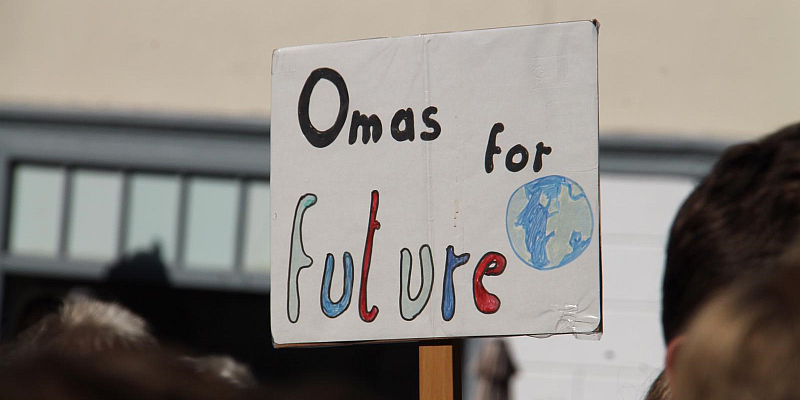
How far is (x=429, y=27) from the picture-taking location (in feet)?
9.04

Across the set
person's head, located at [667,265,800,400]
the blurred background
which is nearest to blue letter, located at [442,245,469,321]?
person's head, located at [667,265,800,400]

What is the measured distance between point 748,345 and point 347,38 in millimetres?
2357

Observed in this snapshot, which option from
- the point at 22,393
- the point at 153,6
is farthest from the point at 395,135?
the point at 153,6

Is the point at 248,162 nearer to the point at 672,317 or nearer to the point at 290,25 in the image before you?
the point at 290,25

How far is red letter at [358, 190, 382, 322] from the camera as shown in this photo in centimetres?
139

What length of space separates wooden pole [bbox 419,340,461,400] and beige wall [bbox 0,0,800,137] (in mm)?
1517

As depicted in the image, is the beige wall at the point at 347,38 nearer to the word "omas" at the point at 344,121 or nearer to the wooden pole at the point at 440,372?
the word "omas" at the point at 344,121

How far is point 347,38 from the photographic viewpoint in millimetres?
2803

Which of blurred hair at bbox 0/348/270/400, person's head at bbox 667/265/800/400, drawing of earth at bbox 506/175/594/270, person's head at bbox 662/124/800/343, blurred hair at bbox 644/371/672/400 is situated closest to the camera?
blurred hair at bbox 0/348/270/400

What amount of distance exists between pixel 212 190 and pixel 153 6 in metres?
0.67

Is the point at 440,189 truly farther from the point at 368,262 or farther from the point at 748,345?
the point at 748,345

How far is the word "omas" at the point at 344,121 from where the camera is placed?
1.40m

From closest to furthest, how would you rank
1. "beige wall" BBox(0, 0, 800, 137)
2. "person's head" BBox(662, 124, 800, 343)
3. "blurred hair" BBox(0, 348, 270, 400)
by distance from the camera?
"blurred hair" BBox(0, 348, 270, 400), "person's head" BBox(662, 124, 800, 343), "beige wall" BBox(0, 0, 800, 137)

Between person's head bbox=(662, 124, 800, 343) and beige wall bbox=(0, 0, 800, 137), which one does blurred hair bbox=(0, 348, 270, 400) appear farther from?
beige wall bbox=(0, 0, 800, 137)
